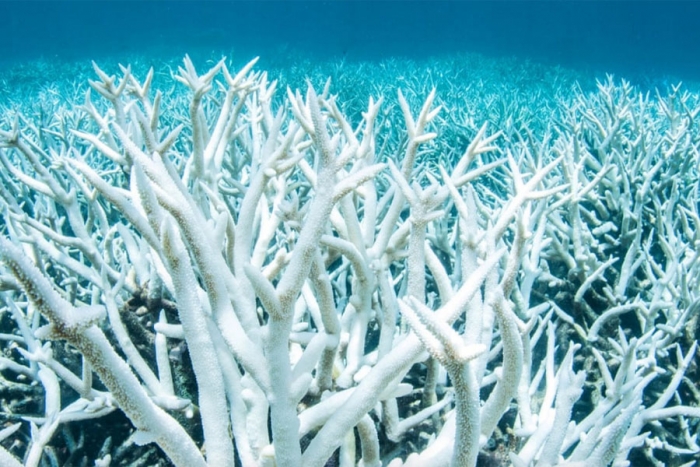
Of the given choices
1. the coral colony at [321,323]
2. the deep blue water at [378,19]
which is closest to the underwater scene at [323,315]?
the coral colony at [321,323]

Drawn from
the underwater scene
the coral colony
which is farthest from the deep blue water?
the coral colony

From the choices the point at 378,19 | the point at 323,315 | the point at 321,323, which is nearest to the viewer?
the point at 323,315

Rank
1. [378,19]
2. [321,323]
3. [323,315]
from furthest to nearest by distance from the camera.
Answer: [378,19] → [321,323] → [323,315]

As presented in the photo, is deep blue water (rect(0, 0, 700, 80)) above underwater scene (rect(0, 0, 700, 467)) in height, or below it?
above

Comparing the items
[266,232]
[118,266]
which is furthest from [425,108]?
[118,266]

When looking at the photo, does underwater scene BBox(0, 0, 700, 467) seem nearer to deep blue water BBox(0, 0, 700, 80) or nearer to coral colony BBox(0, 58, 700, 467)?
coral colony BBox(0, 58, 700, 467)

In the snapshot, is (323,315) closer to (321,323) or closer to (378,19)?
(321,323)

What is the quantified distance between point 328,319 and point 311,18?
12708cm

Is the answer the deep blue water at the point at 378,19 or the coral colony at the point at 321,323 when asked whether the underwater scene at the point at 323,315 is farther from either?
the deep blue water at the point at 378,19

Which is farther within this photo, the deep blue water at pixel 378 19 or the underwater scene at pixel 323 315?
the deep blue water at pixel 378 19

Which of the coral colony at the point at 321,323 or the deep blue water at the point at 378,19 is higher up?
the deep blue water at the point at 378,19

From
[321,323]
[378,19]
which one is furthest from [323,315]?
[378,19]

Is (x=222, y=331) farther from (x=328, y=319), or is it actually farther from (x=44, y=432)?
(x=44, y=432)

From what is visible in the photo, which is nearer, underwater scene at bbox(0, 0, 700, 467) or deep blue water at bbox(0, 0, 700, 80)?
underwater scene at bbox(0, 0, 700, 467)
